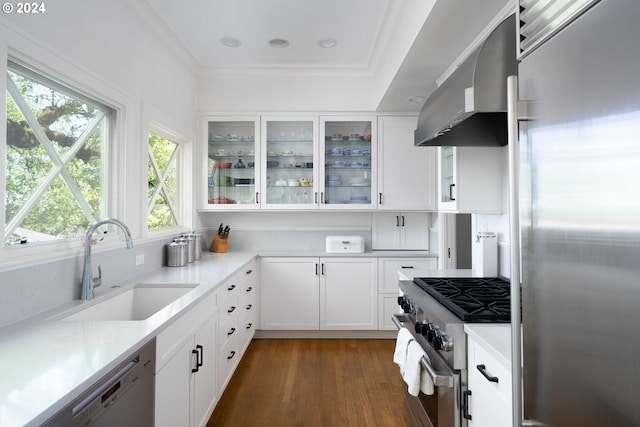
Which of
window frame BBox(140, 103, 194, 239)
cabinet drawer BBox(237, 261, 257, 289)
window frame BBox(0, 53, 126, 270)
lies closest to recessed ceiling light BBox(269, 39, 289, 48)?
window frame BBox(140, 103, 194, 239)

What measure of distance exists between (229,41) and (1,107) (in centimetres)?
201

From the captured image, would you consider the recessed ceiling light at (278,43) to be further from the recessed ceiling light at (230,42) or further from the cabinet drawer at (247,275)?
the cabinet drawer at (247,275)

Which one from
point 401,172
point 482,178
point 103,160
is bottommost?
point 482,178

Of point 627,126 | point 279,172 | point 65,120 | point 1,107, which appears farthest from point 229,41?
point 627,126

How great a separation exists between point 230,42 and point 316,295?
8.07ft

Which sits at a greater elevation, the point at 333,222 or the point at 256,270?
the point at 333,222

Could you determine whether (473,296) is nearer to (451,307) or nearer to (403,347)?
(451,307)

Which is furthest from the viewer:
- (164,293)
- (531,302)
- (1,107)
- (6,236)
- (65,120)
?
(164,293)

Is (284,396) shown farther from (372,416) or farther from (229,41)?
(229,41)

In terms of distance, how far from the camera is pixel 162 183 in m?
3.06

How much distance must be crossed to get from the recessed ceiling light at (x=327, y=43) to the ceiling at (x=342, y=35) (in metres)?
0.03

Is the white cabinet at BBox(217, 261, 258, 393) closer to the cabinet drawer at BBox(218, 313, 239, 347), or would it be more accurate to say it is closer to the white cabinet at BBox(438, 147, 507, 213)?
the cabinet drawer at BBox(218, 313, 239, 347)

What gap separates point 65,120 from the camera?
189 cm

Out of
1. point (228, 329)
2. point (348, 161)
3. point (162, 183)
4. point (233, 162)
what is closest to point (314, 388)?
point (228, 329)
